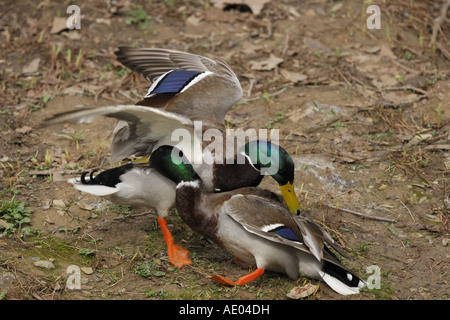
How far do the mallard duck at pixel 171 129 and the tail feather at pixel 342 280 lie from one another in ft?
1.77

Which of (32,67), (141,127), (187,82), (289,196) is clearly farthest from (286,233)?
(32,67)

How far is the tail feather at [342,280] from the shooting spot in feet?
11.9

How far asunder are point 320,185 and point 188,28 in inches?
120

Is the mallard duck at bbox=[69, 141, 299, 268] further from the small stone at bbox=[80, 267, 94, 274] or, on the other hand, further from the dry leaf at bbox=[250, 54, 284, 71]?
the dry leaf at bbox=[250, 54, 284, 71]

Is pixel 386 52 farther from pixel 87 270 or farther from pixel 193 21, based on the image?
pixel 87 270

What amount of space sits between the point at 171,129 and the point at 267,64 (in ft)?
8.29

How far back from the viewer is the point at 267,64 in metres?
6.46

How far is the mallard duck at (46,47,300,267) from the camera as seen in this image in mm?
3965

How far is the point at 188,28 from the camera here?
7.05 m

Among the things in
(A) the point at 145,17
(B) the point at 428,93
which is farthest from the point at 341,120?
(A) the point at 145,17

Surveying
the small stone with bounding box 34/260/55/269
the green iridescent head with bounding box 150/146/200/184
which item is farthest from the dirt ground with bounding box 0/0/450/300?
the green iridescent head with bounding box 150/146/200/184

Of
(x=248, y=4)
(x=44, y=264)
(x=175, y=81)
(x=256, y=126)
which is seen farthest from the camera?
(x=248, y=4)

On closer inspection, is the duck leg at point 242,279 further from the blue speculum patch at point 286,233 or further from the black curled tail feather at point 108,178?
the black curled tail feather at point 108,178

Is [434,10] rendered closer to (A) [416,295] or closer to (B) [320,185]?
(B) [320,185]
